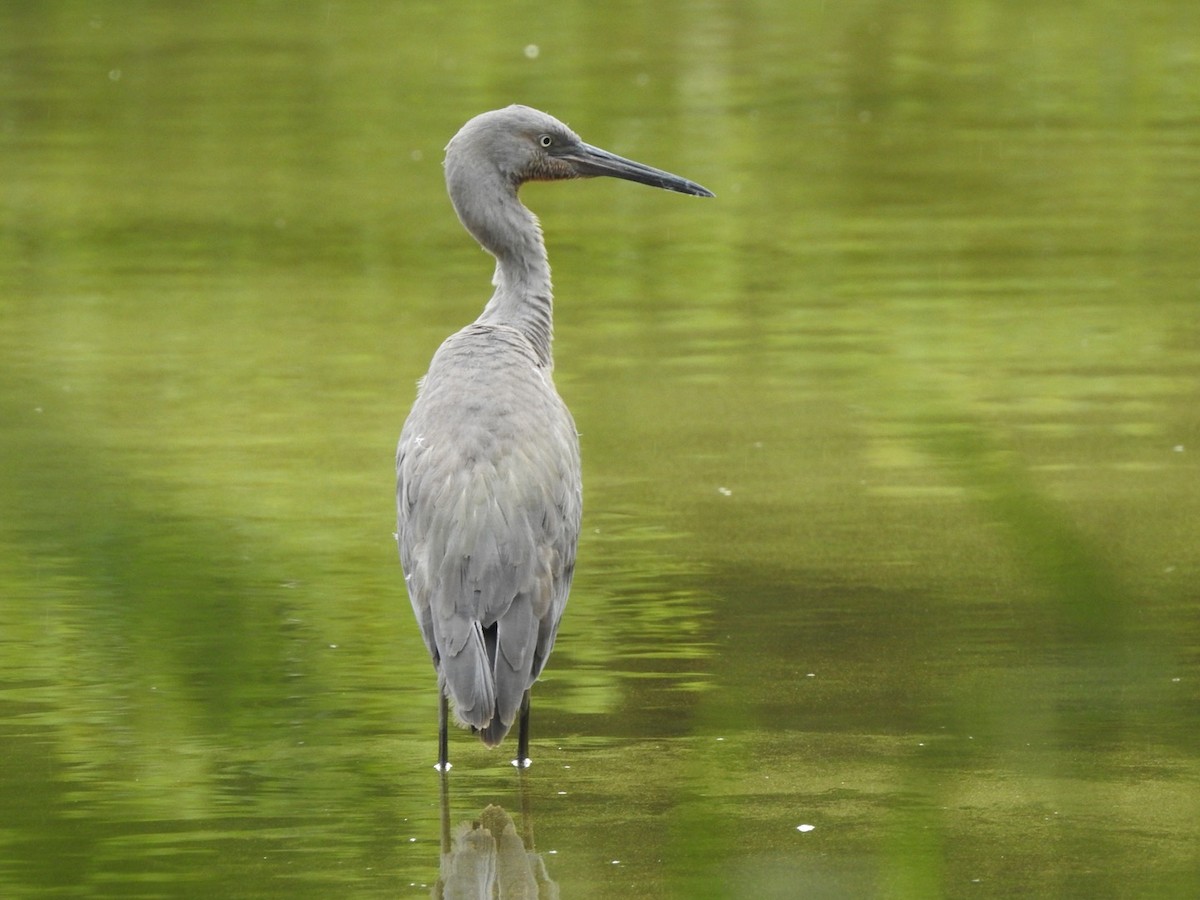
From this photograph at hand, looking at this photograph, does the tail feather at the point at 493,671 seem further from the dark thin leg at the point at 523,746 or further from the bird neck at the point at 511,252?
the bird neck at the point at 511,252

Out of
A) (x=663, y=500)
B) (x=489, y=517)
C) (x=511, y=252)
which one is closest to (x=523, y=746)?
(x=489, y=517)

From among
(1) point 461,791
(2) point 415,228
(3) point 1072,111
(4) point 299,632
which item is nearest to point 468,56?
(3) point 1072,111

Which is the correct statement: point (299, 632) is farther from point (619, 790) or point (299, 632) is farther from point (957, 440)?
point (957, 440)

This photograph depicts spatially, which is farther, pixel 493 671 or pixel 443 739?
pixel 443 739

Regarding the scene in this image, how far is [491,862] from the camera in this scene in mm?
6105

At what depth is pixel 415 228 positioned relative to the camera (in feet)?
→ 52.5

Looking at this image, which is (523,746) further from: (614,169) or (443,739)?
(614,169)

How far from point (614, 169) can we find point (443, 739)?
2.43 metres

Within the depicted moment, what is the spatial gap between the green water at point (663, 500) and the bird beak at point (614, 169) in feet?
4.87

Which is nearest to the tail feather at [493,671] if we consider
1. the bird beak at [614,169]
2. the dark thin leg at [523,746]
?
the dark thin leg at [523,746]

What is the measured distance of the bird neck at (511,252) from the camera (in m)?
7.95

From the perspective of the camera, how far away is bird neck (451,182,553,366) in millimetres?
7945

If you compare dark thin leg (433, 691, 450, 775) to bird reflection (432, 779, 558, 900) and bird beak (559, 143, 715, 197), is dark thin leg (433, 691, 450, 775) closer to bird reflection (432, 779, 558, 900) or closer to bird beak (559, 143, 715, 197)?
bird reflection (432, 779, 558, 900)

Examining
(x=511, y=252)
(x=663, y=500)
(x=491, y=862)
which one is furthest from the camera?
(x=663, y=500)
